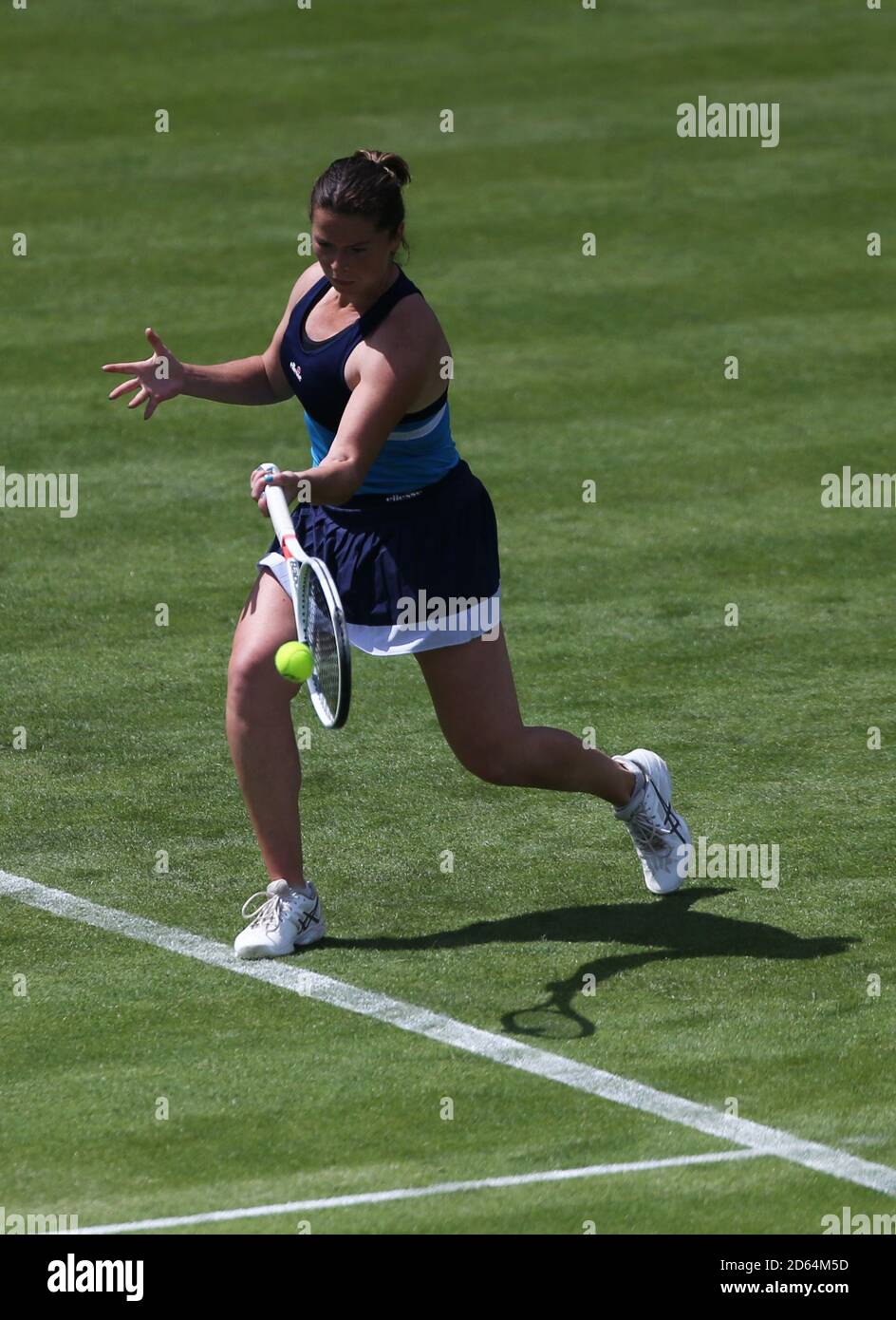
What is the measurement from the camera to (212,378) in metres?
7.11

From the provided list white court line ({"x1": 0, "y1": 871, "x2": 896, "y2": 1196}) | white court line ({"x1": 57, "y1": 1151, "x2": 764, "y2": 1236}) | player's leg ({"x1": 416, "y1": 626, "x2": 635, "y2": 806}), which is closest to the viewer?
white court line ({"x1": 57, "y1": 1151, "x2": 764, "y2": 1236})

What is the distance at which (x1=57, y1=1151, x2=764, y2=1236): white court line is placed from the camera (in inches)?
201

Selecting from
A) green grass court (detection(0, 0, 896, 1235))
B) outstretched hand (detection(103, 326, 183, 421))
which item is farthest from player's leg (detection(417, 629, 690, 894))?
outstretched hand (detection(103, 326, 183, 421))

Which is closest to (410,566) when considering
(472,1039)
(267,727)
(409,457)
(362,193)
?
(409,457)

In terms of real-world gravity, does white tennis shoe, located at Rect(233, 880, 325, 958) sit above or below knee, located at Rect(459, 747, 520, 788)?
below

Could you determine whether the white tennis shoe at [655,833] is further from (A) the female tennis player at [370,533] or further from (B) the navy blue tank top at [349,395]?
(B) the navy blue tank top at [349,395]

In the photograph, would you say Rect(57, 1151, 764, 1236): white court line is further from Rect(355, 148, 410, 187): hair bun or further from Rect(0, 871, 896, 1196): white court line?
Rect(355, 148, 410, 187): hair bun

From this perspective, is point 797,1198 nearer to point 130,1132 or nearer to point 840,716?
point 130,1132

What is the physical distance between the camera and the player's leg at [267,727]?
21.8ft

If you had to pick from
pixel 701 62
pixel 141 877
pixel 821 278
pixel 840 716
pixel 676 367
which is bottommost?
pixel 141 877

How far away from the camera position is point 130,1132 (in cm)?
560

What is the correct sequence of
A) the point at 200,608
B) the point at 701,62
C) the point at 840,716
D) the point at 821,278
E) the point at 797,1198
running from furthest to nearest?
1. the point at 701,62
2. the point at 821,278
3. the point at 200,608
4. the point at 840,716
5. the point at 797,1198

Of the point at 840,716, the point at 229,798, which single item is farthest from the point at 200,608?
the point at 840,716

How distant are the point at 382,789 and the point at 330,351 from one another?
2.37m
